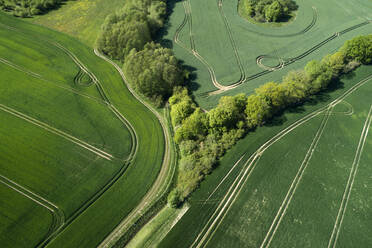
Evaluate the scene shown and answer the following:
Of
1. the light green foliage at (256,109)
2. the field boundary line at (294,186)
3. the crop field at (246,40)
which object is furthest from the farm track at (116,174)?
the field boundary line at (294,186)

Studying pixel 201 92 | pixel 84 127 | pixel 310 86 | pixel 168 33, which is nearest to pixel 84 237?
pixel 84 127

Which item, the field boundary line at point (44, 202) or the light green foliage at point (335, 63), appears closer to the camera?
the field boundary line at point (44, 202)

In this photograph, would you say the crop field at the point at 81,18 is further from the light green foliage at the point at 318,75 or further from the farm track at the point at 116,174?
the light green foliage at the point at 318,75

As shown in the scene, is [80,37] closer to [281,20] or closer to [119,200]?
[119,200]

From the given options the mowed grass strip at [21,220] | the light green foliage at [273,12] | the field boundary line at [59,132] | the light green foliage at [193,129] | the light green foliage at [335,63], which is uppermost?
the light green foliage at [273,12]

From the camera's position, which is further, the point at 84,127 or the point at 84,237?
the point at 84,127

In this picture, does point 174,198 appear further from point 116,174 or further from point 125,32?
point 125,32
